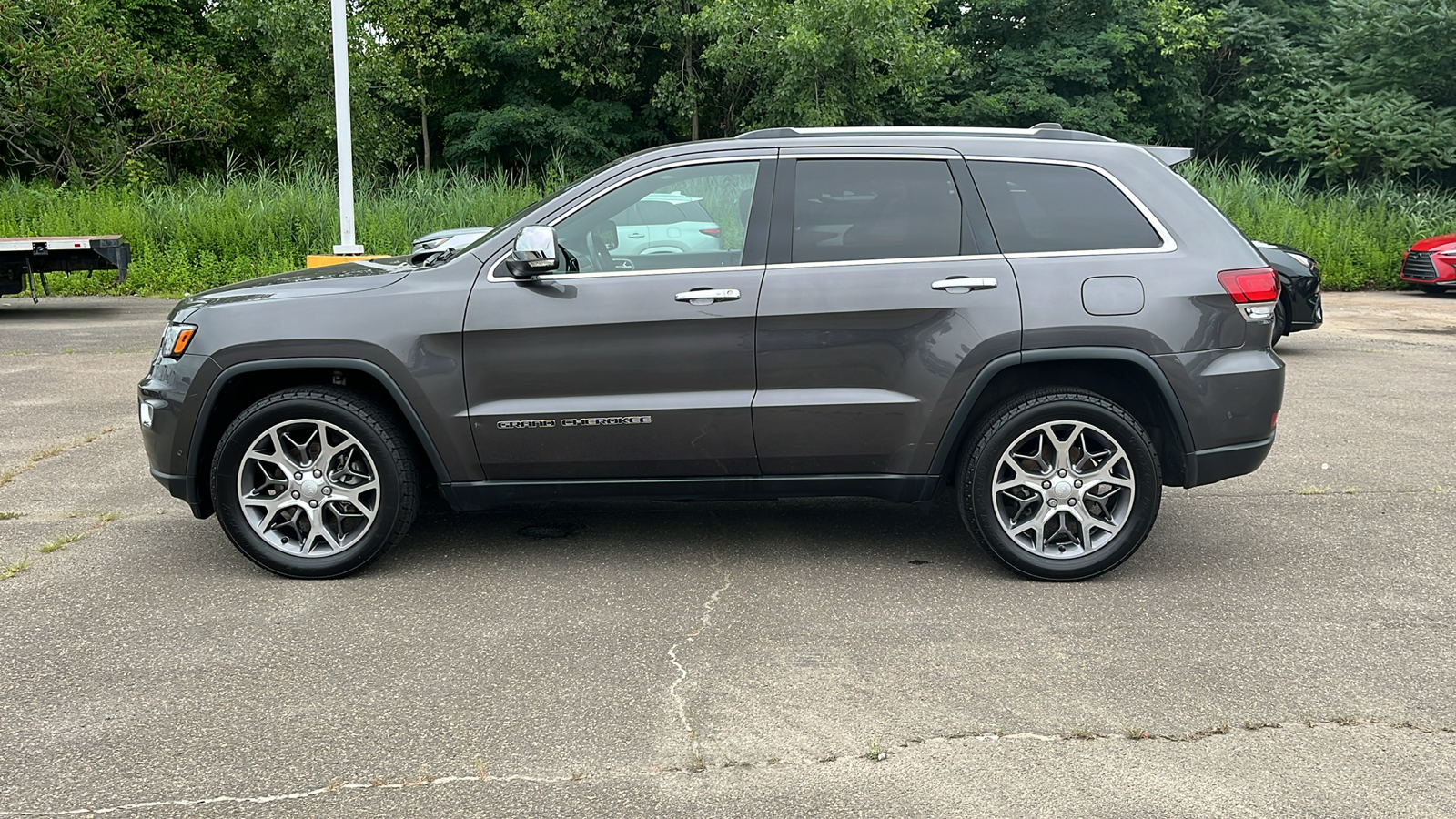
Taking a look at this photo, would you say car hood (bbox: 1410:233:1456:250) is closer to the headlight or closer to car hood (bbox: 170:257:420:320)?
car hood (bbox: 170:257:420:320)

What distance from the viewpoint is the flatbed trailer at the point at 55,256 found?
13172 mm

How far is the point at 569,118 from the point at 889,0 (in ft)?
29.5

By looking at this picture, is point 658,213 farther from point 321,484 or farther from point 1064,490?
point 1064,490

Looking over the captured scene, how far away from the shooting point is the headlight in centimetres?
484

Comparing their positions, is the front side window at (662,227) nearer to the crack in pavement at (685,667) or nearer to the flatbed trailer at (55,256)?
the crack in pavement at (685,667)

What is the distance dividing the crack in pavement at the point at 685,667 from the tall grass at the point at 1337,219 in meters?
15.1

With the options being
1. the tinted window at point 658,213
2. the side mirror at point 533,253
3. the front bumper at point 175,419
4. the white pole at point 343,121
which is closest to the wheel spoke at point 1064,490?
the tinted window at point 658,213

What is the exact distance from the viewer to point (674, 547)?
5.34 meters

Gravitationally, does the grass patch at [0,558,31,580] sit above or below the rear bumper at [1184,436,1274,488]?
below

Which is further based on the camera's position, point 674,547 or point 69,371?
point 69,371

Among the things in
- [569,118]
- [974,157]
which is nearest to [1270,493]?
[974,157]

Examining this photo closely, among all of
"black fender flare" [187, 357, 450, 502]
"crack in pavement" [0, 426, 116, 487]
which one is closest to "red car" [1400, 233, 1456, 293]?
"black fender flare" [187, 357, 450, 502]

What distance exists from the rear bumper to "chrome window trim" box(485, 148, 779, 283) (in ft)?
6.36

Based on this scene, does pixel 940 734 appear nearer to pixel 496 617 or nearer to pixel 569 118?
pixel 496 617
